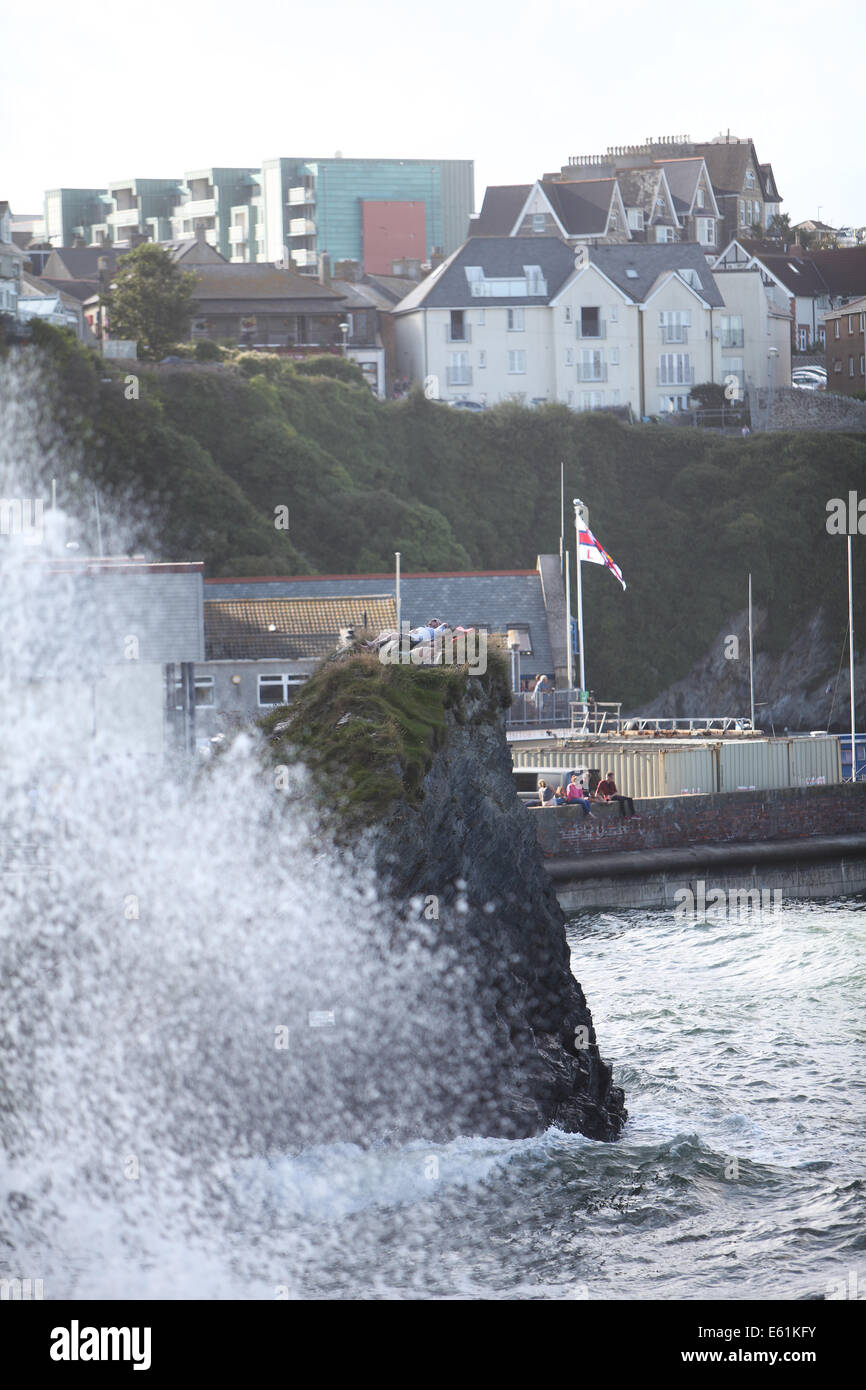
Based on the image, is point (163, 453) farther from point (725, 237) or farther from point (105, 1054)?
point (725, 237)

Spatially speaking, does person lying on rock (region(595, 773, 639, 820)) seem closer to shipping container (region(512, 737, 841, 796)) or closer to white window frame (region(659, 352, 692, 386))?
shipping container (region(512, 737, 841, 796))

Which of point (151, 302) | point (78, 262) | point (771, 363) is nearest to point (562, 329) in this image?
point (771, 363)

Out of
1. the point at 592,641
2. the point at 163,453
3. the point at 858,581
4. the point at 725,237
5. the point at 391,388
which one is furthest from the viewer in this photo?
the point at 725,237

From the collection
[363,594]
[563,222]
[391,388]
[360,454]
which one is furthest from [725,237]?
[363,594]

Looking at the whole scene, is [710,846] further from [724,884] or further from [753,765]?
[753,765]

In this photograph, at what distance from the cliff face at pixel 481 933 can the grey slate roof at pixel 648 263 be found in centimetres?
7168

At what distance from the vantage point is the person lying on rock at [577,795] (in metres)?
36.6

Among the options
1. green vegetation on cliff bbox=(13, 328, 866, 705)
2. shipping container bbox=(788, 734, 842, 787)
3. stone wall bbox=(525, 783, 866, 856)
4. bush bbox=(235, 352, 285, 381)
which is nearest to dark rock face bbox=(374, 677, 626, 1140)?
stone wall bbox=(525, 783, 866, 856)

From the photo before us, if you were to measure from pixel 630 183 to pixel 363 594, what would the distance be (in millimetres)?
62274

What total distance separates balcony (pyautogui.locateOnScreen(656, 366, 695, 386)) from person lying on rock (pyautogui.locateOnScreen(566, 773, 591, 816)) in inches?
2059

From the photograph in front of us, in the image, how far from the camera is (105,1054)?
51.6 ft

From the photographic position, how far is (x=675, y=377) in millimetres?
87375

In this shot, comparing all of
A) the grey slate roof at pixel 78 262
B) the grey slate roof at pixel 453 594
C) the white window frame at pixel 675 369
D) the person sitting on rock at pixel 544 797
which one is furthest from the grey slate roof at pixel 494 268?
the person sitting on rock at pixel 544 797

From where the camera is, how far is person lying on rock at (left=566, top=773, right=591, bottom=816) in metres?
36.6
